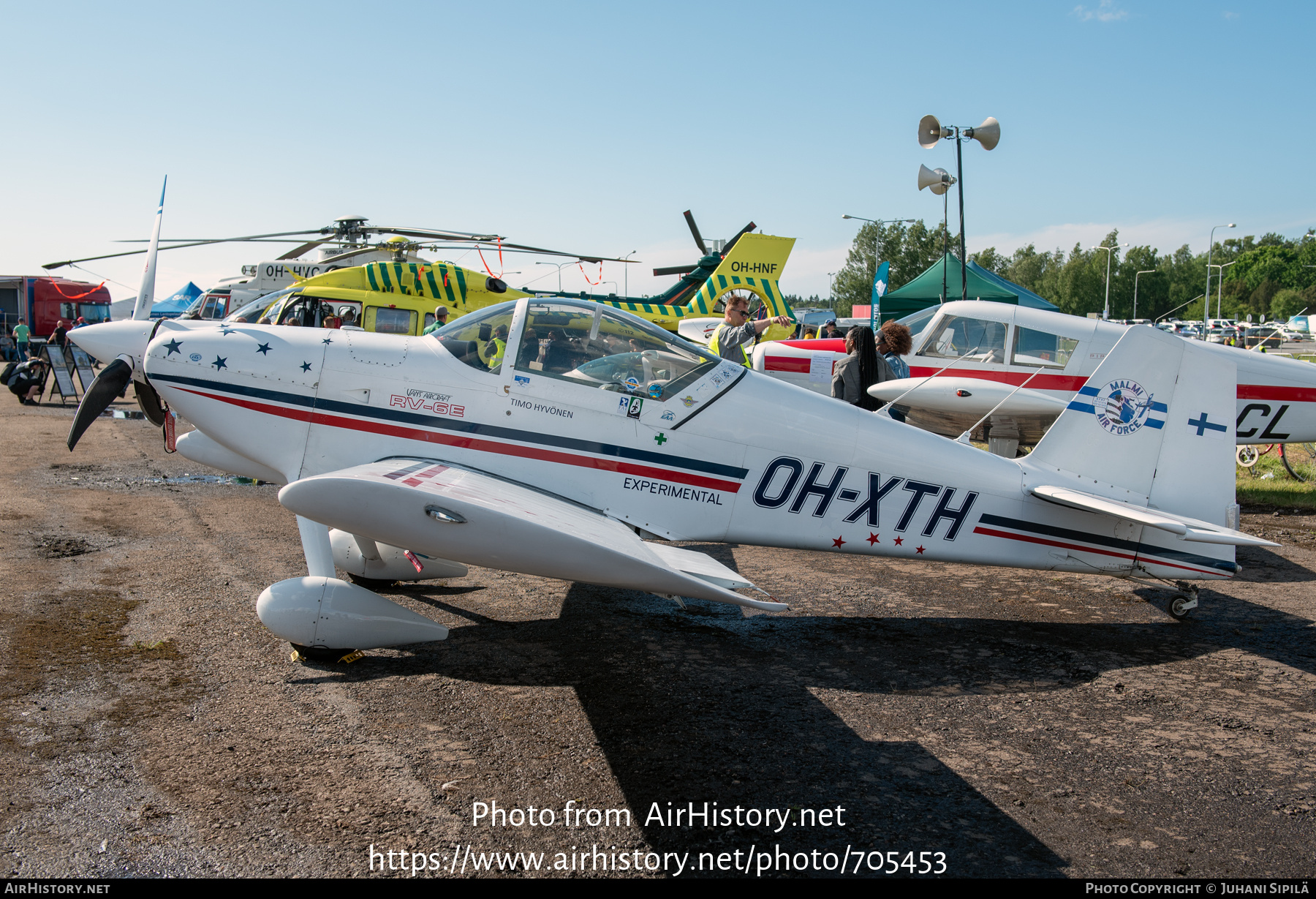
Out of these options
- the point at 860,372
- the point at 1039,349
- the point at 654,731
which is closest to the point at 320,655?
the point at 654,731

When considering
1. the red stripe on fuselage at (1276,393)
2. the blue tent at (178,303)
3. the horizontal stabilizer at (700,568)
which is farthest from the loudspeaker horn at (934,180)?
the blue tent at (178,303)

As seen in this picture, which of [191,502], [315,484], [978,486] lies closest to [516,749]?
[315,484]

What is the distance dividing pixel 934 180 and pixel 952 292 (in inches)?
339

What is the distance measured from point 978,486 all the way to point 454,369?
11.2 feet

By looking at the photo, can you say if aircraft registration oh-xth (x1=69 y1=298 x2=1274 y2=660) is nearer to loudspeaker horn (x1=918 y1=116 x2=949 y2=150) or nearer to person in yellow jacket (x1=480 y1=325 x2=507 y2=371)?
person in yellow jacket (x1=480 y1=325 x2=507 y2=371)

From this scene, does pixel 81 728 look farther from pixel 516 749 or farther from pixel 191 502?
pixel 191 502

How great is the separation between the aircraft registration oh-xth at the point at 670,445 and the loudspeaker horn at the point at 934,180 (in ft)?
26.7

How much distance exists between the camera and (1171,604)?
569cm

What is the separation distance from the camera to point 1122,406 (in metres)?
5.43

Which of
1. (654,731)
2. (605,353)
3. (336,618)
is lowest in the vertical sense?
(654,731)

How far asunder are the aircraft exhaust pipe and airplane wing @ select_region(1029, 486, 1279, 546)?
3909 mm

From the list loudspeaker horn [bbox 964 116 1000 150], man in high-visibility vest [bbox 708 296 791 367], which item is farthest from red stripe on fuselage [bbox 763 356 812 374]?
loudspeaker horn [bbox 964 116 1000 150]

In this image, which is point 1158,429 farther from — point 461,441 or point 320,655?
point 320,655

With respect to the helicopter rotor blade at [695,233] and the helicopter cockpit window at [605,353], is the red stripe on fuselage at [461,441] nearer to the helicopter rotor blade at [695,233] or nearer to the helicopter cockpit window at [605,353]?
the helicopter cockpit window at [605,353]
